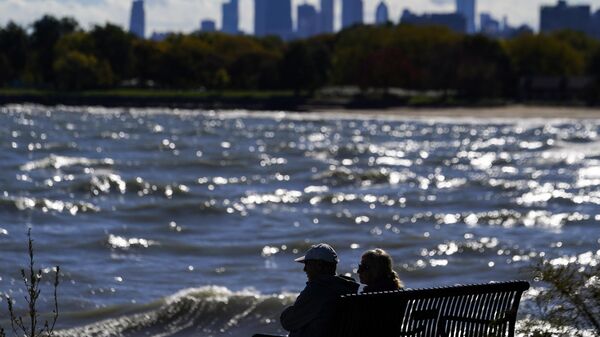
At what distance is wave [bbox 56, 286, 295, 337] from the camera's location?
1566cm

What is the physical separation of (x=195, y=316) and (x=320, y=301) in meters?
8.18

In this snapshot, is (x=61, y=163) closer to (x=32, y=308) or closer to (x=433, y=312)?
(x=433, y=312)

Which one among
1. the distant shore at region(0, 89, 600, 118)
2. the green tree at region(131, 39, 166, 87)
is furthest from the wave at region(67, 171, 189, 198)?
the green tree at region(131, 39, 166, 87)

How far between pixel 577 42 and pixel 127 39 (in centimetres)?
5264

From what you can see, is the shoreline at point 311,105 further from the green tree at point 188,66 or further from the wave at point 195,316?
the wave at point 195,316

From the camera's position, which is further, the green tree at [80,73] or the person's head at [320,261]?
the green tree at [80,73]

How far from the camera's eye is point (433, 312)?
8.64 meters

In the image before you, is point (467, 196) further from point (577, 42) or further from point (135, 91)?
point (577, 42)

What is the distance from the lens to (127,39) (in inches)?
6467

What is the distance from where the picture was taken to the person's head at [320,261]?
8.36m

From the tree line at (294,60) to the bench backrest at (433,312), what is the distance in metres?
119

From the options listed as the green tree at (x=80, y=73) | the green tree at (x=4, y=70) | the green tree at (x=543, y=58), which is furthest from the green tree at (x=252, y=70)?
the green tree at (x=4, y=70)

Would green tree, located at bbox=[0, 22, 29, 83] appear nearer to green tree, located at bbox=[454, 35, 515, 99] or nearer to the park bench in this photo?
green tree, located at bbox=[454, 35, 515, 99]

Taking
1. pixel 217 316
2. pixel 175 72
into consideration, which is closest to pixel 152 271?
pixel 217 316
